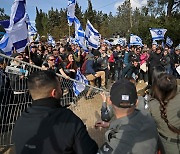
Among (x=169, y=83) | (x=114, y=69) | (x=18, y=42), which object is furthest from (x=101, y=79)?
(x=169, y=83)

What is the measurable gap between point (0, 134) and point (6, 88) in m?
0.79

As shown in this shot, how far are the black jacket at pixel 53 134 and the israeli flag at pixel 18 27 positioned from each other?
3.74m

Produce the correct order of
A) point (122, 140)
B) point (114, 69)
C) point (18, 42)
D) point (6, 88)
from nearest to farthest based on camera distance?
point (122, 140), point (6, 88), point (18, 42), point (114, 69)

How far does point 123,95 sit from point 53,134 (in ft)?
1.95

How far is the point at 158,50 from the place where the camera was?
11.2 metres

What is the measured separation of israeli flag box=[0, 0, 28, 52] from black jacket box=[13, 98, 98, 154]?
3.74m

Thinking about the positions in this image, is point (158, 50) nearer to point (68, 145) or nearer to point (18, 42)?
point (18, 42)

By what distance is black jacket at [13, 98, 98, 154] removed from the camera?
1.85 meters

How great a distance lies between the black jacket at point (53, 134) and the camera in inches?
72.7

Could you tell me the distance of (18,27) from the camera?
5.48 m

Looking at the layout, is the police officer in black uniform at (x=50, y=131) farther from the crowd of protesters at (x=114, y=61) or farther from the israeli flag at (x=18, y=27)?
the crowd of protesters at (x=114, y=61)

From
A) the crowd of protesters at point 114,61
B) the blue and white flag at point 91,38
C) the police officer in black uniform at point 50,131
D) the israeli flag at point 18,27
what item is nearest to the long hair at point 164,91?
the police officer in black uniform at point 50,131

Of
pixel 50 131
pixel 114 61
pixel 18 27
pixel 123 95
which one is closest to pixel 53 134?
pixel 50 131

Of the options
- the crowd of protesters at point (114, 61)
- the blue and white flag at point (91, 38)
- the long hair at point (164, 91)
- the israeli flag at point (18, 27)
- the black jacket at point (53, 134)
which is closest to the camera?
the black jacket at point (53, 134)
